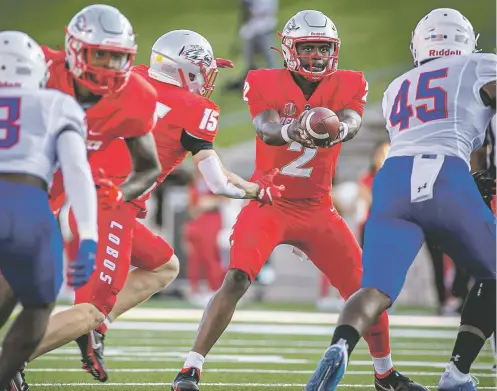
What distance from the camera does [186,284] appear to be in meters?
12.1

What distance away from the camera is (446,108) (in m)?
4.19

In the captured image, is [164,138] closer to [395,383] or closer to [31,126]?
[31,126]

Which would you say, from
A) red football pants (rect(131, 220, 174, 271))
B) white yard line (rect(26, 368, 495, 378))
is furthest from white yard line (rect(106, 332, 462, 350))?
red football pants (rect(131, 220, 174, 271))

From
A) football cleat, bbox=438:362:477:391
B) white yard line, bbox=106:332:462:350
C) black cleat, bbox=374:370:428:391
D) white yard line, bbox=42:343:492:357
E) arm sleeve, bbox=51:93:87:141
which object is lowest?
white yard line, bbox=106:332:462:350

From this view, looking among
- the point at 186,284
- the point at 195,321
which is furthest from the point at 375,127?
the point at 195,321

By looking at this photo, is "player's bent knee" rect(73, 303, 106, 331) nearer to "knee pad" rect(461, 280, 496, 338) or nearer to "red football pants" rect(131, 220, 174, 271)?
"red football pants" rect(131, 220, 174, 271)

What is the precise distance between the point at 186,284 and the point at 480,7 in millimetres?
5745

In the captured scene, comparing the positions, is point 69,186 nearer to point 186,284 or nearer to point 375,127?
point 186,284

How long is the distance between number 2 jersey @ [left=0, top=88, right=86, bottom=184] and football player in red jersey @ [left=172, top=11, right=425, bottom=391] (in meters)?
1.28

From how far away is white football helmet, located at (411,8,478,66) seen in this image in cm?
439

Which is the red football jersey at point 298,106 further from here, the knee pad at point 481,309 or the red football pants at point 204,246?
the red football pants at point 204,246

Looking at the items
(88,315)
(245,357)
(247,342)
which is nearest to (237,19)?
(247,342)

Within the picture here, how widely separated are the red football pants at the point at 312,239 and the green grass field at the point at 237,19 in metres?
9.48

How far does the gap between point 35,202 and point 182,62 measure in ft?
5.01
